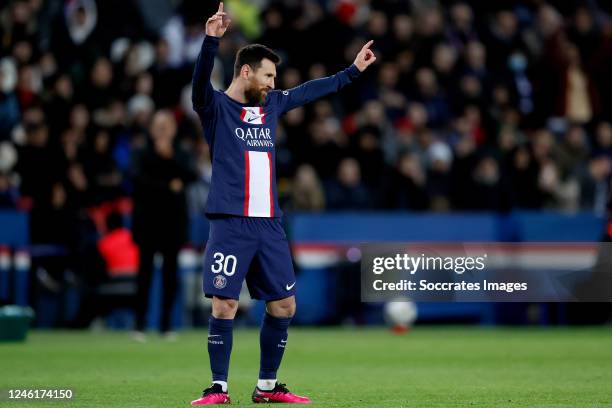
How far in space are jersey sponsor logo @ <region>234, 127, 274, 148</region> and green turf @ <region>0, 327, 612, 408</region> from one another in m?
1.61

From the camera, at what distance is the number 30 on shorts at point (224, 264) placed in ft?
26.5

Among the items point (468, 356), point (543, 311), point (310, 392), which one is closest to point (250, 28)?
point (543, 311)

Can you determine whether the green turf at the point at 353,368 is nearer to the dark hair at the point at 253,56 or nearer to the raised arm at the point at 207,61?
the raised arm at the point at 207,61

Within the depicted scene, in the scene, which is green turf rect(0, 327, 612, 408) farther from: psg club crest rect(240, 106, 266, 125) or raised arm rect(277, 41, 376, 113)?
raised arm rect(277, 41, 376, 113)

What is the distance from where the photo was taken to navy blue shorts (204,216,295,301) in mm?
8086

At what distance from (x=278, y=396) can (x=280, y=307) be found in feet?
1.80

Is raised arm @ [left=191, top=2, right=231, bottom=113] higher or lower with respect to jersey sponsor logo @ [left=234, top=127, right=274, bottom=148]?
higher

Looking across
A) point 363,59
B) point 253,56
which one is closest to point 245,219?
point 253,56

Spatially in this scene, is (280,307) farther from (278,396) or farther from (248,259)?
(278,396)

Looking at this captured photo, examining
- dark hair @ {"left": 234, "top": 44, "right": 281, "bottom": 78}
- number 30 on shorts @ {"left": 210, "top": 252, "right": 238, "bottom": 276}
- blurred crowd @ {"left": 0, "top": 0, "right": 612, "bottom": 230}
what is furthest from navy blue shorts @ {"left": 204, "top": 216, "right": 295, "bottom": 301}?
blurred crowd @ {"left": 0, "top": 0, "right": 612, "bottom": 230}

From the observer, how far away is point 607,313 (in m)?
18.4

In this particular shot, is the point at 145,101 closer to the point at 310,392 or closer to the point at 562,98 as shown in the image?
the point at 562,98

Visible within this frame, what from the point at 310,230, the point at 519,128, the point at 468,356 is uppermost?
the point at 519,128

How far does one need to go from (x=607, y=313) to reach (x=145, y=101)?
6.99 m
